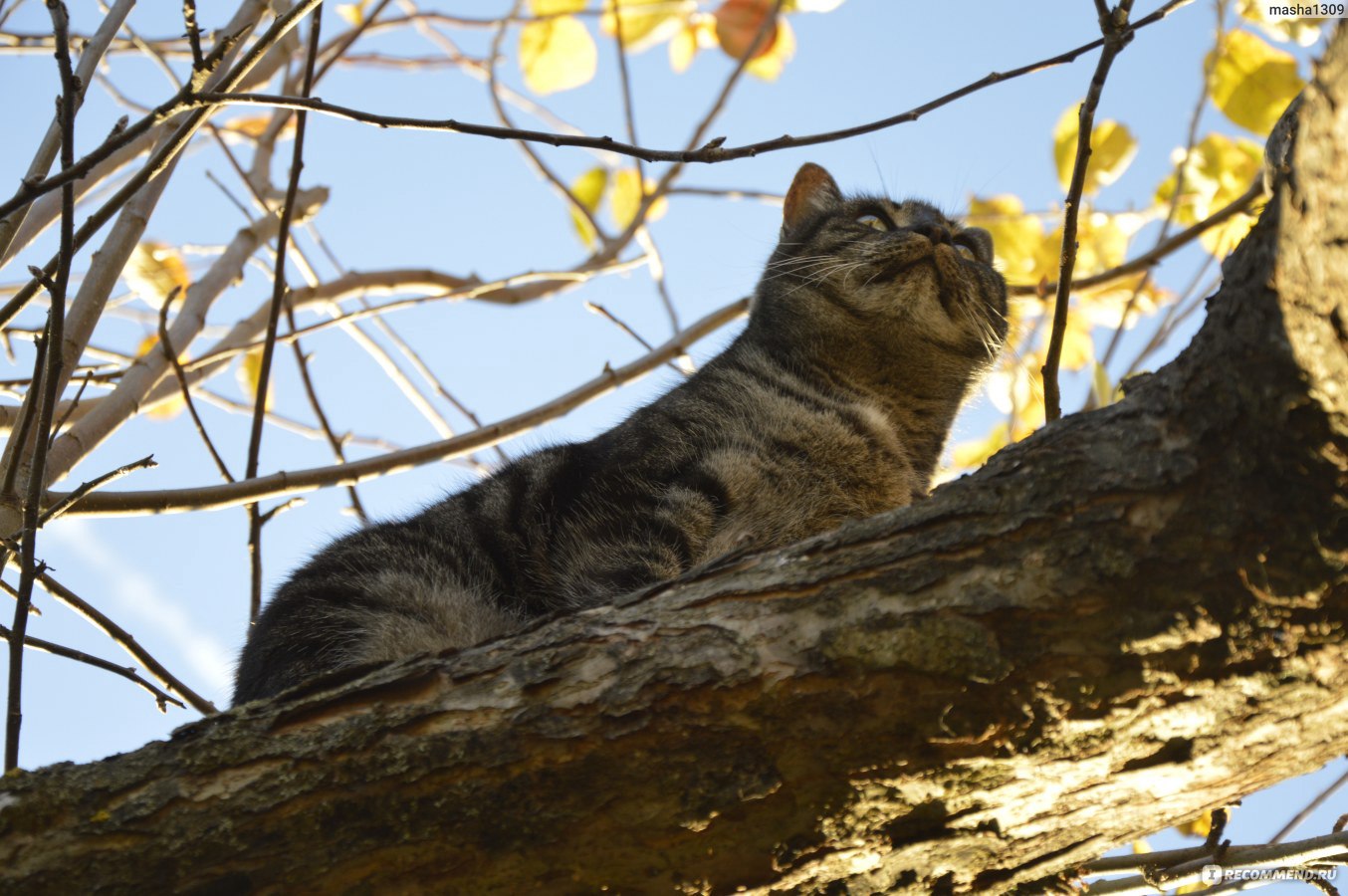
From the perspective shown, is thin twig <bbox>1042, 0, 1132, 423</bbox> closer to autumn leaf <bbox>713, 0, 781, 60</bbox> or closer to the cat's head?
the cat's head

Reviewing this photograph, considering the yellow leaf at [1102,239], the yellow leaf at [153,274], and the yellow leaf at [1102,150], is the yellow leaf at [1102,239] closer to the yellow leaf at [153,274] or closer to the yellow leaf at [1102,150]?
the yellow leaf at [1102,150]

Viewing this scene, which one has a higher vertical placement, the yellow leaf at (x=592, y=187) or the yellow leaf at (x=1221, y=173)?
the yellow leaf at (x=592, y=187)

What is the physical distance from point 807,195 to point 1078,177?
256cm

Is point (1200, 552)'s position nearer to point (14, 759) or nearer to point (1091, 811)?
point (1091, 811)

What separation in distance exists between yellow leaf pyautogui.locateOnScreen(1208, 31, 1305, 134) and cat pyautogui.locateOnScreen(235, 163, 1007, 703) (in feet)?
3.16

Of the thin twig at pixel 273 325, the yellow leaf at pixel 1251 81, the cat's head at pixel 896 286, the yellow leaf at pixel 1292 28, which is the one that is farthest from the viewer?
the cat's head at pixel 896 286

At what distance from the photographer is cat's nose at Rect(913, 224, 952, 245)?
4.11m


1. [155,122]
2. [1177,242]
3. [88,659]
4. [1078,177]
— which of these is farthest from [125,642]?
[1177,242]

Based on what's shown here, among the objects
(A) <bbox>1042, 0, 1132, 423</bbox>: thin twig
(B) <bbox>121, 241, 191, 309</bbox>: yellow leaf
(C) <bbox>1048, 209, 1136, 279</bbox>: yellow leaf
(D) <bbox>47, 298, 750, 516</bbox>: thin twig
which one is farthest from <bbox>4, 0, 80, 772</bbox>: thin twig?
(C) <bbox>1048, 209, 1136, 279</bbox>: yellow leaf

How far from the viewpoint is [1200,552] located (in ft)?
5.62

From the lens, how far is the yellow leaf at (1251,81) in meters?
3.84

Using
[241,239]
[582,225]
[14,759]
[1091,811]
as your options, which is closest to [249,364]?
[241,239]

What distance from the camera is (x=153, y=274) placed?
426 cm

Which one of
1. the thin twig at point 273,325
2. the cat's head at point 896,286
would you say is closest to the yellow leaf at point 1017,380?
the cat's head at point 896,286
